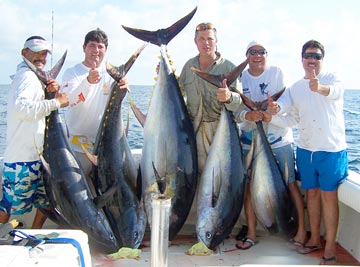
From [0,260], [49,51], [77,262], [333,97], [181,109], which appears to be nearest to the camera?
[0,260]

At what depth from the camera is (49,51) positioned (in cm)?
320

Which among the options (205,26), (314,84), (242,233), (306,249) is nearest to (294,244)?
(306,249)

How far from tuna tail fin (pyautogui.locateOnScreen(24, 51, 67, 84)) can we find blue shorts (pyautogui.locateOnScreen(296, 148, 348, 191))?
6.54ft

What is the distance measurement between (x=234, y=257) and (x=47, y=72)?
6.55 ft

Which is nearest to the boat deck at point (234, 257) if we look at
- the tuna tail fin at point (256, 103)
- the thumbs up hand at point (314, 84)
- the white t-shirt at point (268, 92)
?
the white t-shirt at point (268, 92)

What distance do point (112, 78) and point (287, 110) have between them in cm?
144

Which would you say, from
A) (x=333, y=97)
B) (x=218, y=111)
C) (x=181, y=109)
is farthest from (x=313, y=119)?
(x=181, y=109)

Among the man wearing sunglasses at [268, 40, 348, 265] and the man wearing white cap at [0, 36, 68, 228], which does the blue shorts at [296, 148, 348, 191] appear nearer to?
the man wearing sunglasses at [268, 40, 348, 265]

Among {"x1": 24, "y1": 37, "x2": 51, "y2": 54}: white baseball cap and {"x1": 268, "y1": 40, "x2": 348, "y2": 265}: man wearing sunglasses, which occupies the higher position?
{"x1": 24, "y1": 37, "x2": 51, "y2": 54}: white baseball cap

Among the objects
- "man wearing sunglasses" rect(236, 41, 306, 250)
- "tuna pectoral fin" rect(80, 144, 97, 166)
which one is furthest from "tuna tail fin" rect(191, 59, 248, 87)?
"tuna pectoral fin" rect(80, 144, 97, 166)

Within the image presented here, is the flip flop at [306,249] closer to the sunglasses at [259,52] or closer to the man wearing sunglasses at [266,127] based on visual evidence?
the man wearing sunglasses at [266,127]

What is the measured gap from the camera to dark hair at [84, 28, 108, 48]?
3373 mm

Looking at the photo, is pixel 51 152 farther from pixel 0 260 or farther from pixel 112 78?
pixel 0 260

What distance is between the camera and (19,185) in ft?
10.2
